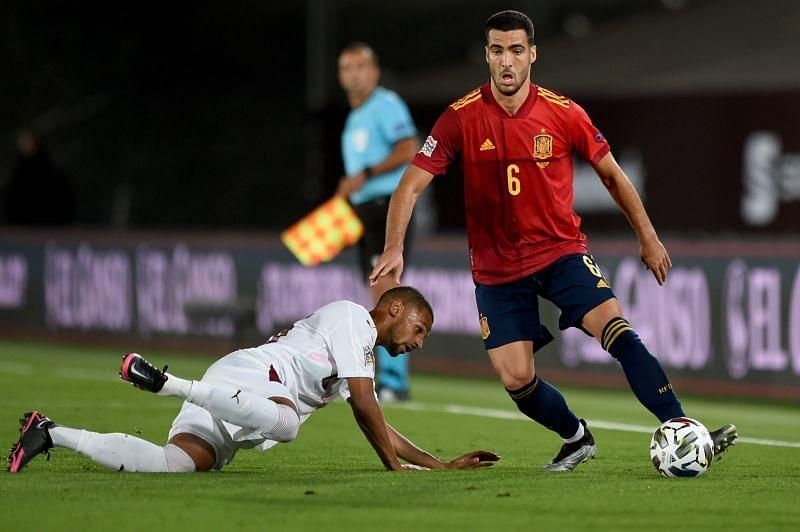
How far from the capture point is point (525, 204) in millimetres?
8172

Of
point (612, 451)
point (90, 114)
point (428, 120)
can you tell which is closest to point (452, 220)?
point (428, 120)

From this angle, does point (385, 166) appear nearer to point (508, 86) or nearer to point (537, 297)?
point (537, 297)

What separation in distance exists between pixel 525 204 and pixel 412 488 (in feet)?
5.68

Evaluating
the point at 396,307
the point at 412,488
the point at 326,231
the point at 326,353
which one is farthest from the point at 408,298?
the point at 326,231

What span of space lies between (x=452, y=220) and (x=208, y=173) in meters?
4.14

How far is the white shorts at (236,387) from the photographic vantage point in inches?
292

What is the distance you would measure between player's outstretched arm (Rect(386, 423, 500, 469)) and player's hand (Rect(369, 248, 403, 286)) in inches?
26.7

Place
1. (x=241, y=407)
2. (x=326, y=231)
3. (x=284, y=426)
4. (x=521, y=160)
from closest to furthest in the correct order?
(x=241, y=407)
(x=284, y=426)
(x=521, y=160)
(x=326, y=231)

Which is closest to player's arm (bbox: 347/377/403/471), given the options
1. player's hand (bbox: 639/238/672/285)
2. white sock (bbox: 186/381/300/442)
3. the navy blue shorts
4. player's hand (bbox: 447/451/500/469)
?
white sock (bbox: 186/381/300/442)

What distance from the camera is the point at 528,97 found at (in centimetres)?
820

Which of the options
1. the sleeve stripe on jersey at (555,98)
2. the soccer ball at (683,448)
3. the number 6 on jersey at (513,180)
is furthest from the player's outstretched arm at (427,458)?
the sleeve stripe on jersey at (555,98)

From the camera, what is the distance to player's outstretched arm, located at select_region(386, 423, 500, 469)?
7.77m

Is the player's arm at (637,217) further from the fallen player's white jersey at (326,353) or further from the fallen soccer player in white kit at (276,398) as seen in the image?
the fallen player's white jersey at (326,353)

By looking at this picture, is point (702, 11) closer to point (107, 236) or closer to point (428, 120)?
point (428, 120)
